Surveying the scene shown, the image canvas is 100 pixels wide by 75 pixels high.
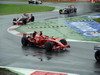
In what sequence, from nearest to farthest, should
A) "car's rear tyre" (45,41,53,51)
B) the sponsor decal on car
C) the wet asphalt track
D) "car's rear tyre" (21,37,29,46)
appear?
the wet asphalt track → "car's rear tyre" (45,41,53,51) → "car's rear tyre" (21,37,29,46) → the sponsor decal on car

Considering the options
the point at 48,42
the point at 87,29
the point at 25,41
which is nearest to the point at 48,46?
the point at 48,42

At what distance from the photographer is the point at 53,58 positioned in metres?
14.9

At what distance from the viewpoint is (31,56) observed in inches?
610

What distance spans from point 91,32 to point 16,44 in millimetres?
7852

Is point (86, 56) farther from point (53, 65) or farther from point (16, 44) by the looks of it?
point (16, 44)

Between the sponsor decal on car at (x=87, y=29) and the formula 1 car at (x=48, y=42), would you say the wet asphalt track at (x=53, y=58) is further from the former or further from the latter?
the sponsor decal on car at (x=87, y=29)

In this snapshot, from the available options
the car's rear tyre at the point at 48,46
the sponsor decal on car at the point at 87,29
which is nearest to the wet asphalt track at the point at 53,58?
the car's rear tyre at the point at 48,46

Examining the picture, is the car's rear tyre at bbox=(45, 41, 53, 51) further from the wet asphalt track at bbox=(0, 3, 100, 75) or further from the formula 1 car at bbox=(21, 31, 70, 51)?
the wet asphalt track at bbox=(0, 3, 100, 75)

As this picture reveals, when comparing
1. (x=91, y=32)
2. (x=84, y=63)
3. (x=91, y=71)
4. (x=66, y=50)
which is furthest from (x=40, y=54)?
(x=91, y=32)

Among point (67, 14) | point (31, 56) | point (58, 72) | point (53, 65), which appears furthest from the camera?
point (67, 14)

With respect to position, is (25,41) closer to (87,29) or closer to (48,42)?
(48,42)

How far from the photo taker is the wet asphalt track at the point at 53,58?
42.6 ft

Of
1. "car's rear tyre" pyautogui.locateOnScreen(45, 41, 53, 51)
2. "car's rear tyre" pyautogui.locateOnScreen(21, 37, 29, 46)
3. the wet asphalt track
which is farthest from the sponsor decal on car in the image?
"car's rear tyre" pyautogui.locateOnScreen(45, 41, 53, 51)

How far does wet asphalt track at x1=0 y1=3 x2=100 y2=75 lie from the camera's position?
42.6 ft
